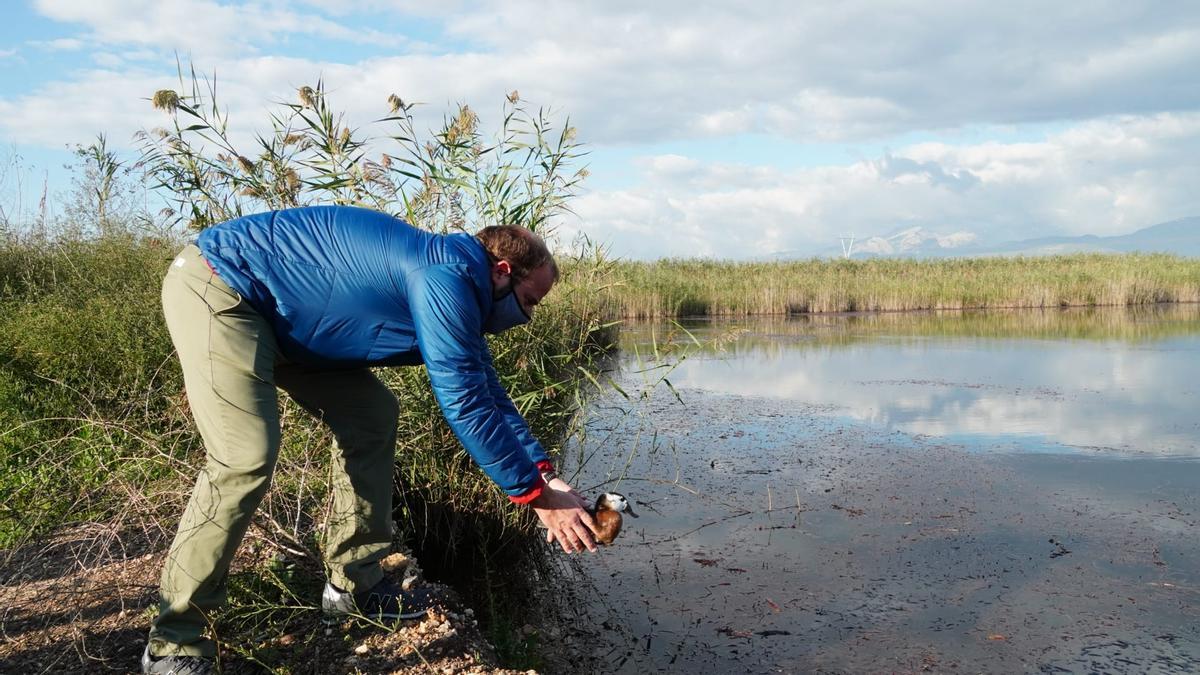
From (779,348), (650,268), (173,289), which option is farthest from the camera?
(650,268)

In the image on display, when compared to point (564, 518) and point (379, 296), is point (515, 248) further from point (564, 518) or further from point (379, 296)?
point (564, 518)

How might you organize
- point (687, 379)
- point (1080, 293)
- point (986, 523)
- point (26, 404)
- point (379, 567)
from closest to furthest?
point (379, 567), point (986, 523), point (26, 404), point (687, 379), point (1080, 293)

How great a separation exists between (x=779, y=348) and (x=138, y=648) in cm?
1262

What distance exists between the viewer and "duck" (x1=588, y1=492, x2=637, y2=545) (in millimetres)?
2643

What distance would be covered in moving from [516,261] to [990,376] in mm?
9658

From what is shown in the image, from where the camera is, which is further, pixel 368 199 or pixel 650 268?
pixel 650 268

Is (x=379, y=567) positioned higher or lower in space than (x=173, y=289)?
lower

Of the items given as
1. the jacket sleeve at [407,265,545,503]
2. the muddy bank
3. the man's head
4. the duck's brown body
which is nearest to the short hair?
the man's head

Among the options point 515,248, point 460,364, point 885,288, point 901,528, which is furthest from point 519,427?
point 885,288

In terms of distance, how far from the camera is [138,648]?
276 centimetres

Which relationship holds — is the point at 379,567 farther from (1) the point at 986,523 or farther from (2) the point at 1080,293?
(2) the point at 1080,293

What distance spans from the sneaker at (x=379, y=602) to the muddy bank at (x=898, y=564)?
0.84m

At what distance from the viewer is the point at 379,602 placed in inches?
121

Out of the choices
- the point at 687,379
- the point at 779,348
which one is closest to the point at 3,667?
the point at 687,379
